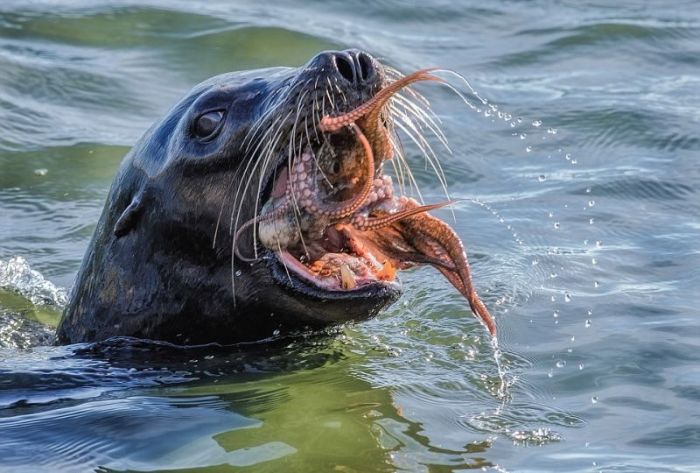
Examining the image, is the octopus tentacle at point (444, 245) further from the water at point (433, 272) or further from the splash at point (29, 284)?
the splash at point (29, 284)

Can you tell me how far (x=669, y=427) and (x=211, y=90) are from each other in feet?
6.60

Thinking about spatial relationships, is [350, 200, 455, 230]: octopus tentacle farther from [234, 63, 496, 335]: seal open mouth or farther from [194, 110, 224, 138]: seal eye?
[194, 110, 224, 138]: seal eye

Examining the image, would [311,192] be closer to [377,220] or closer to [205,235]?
[377,220]

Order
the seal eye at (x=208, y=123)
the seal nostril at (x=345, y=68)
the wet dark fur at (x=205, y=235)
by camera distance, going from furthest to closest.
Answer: the seal eye at (x=208, y=123) < the wet dark fur at (x=205, y=235) < the seal nostril at (x=345, y=68)

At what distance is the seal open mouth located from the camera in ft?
16.5

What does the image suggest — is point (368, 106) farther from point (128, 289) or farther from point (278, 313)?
point (128, 289)

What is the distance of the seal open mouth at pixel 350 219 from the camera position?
503 cm

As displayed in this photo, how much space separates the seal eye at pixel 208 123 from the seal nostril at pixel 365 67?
66 centimetres

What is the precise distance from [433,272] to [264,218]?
232 centimetres

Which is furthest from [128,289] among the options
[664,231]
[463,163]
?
[463,163]

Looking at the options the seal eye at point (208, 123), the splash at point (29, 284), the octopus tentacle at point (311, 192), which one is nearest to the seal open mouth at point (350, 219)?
the octopus tentacle at point (311, 192)

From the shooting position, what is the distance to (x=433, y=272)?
24.1 ft

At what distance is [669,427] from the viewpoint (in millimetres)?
5270

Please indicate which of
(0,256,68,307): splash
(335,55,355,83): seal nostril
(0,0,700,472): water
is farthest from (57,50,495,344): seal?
(0,256,68,307): splash
